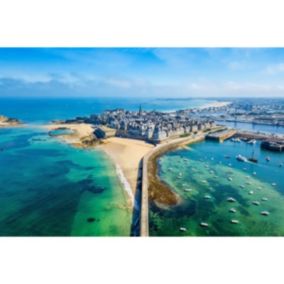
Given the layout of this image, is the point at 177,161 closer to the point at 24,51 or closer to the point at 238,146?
the point at 238,146

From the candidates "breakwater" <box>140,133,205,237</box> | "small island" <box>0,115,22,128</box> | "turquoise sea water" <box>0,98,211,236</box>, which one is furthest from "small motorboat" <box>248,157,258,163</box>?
"small island" <box>0,115,22,128</box>

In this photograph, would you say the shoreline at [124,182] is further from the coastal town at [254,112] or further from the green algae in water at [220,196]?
the coastal town at [254,112]

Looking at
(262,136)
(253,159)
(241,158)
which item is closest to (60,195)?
(241,158)

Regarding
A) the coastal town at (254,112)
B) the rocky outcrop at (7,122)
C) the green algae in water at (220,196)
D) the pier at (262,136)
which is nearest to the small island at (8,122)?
the rocky outcrop at (7,122)

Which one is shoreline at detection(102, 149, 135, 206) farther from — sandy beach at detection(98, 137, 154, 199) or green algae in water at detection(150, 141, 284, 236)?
green algae in water at detection(150, 141, 284, 236)

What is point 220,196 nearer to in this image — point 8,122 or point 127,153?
point 127,153

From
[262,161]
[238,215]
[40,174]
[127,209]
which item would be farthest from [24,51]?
[262,161]
